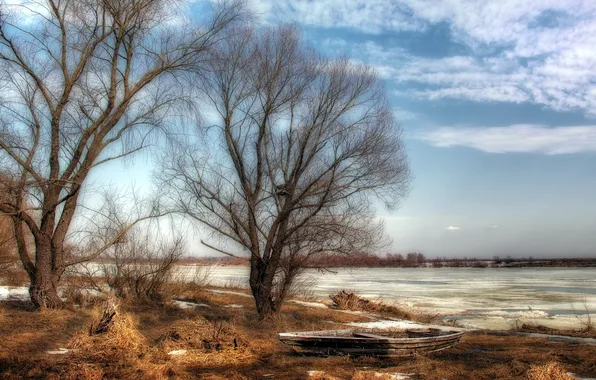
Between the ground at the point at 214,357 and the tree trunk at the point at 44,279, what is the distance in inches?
45.9

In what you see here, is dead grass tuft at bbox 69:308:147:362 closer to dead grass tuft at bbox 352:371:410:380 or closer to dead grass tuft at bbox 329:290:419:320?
dead grass tuft at bbox 352:371:410:380

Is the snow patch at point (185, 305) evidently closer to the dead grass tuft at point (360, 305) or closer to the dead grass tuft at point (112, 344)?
the dead grass tuft at point (360, 305)

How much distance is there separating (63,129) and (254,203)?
18.9 feet

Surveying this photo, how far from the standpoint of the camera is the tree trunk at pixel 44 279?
549 inches

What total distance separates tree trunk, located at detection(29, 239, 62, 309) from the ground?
45.9 inches

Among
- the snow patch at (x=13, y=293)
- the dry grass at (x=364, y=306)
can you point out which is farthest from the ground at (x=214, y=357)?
the dry grass at (x=364, y=306)

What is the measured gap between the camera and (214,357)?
9.66 meters

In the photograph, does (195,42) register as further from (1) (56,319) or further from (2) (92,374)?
(2) (92,374)

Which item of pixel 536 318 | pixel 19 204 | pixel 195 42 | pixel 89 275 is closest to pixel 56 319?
pixel 19 204

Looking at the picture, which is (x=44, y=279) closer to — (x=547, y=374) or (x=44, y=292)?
(x=44, y=292)

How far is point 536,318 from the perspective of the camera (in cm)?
1780

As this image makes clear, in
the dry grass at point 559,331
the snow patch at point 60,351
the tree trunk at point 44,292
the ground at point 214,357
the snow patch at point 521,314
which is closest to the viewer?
the ground at point 214,357

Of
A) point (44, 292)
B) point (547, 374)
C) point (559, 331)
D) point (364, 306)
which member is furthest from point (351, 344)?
point (364, 306)

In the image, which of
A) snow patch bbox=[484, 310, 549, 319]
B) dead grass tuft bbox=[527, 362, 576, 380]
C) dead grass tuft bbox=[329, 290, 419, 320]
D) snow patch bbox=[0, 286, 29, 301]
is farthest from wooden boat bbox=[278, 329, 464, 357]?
snow patch bbox=[0, 286, 29, 301]
